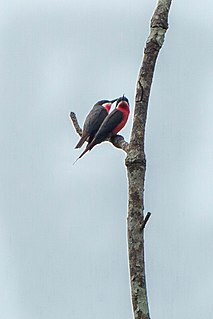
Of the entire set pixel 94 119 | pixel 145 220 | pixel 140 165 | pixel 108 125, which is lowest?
pixel 145 220

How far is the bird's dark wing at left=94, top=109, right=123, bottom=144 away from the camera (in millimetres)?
9293

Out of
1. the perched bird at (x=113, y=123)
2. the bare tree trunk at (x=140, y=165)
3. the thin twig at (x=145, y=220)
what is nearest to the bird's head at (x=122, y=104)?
the perched bird at (x=113, y=123)

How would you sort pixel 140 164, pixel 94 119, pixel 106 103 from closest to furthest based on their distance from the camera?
pixel 140 164 < pixel 94 119 < pixel 106 103

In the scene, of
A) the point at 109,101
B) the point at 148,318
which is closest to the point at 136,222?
the point at 148,318

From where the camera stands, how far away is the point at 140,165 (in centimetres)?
510

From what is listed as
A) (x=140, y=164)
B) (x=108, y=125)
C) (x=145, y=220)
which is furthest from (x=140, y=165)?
(x=108, y=125)

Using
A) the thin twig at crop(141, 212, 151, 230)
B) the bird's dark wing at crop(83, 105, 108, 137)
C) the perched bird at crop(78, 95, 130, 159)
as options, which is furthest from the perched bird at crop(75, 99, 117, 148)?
the thin twig at crop(141, 212, 151, 230)

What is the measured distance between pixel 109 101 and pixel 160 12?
668cm

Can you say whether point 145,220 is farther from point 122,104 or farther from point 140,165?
point 122,104

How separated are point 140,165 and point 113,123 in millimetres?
4854

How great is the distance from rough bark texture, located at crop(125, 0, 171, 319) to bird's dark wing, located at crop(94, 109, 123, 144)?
143 inches

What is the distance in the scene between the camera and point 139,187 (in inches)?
198

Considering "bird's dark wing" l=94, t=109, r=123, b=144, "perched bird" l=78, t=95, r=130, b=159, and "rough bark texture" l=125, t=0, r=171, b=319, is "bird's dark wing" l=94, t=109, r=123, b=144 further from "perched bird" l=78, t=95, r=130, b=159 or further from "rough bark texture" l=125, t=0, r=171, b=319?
"rough bark texture" l=125, t=0, r=171, b=319

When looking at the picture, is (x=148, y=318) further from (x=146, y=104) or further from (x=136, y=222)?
(x=146, y=104)
